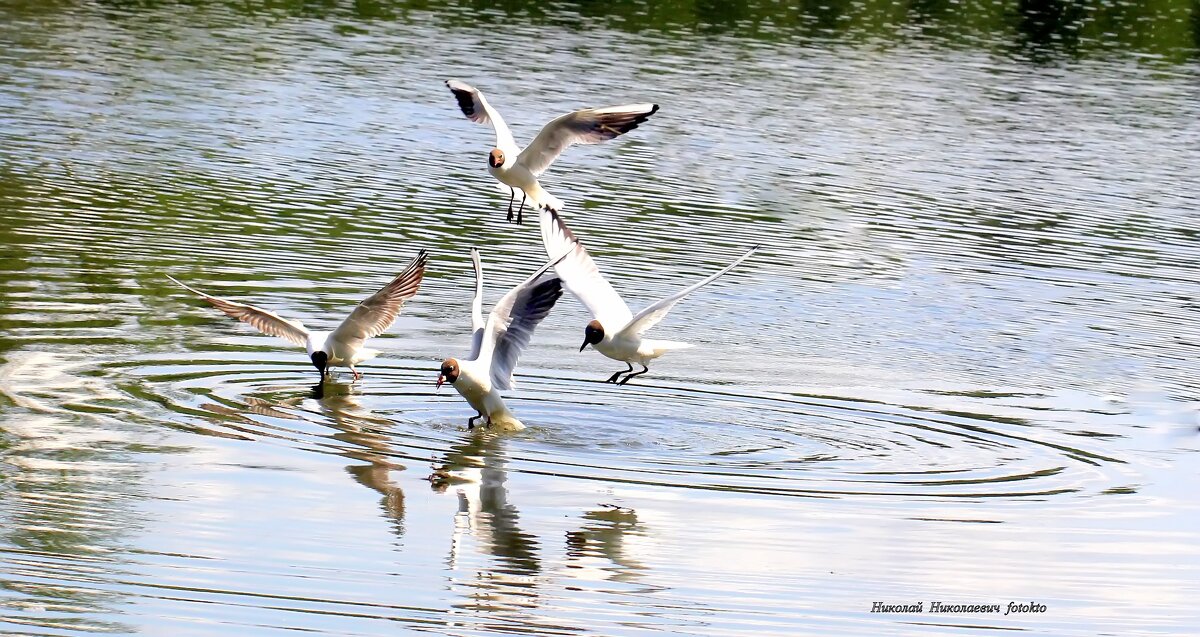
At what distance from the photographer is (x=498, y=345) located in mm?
14375

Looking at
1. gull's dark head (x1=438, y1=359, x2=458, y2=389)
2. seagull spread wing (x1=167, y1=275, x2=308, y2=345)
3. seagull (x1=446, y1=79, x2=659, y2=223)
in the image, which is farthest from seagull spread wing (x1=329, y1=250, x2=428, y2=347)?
gull's dark head (x1=438, y1=359, x2=458, y2=389)

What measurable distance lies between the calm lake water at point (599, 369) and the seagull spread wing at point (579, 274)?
80cm

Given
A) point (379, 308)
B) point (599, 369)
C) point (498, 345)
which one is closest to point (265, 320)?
point (379, 308)

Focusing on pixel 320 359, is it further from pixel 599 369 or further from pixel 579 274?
pixel 599 369

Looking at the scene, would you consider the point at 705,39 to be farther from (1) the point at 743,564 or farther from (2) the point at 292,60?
(1) the point at 743,564

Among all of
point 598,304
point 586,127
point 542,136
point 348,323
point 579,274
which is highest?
point 586,127

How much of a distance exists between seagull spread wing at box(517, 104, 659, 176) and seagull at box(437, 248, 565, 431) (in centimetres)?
117

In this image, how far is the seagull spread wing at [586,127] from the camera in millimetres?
14547

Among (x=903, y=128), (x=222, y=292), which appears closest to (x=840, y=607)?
(x=222, y=292)

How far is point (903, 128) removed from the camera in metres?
31.8

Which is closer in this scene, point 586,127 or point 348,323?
point 586,127

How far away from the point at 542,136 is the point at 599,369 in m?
2.21

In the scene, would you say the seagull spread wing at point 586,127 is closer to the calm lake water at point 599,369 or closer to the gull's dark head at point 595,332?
the gull's dark head at point 595,332

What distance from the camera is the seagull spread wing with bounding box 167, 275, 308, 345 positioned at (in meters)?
15.3
